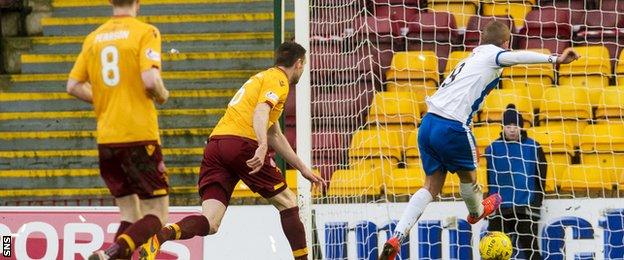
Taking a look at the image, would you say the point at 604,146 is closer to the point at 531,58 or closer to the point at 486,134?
the point at 486,134

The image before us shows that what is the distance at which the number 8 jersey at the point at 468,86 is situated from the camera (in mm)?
8594

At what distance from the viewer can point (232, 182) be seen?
29.2ft

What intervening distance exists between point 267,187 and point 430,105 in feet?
3.82

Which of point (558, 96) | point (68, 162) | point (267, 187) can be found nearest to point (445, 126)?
point (267, 187)

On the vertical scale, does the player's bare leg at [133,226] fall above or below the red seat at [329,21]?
below

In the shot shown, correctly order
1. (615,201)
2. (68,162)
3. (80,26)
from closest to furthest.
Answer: (615,201)
(68,162)
(80,26)

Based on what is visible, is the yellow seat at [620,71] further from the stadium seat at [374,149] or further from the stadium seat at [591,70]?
the stadium seat at [374,149]

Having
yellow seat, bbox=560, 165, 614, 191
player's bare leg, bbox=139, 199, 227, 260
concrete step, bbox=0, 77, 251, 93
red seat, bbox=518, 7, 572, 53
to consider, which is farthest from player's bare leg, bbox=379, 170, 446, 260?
concrete step, bbox=0, 77, 251, 93

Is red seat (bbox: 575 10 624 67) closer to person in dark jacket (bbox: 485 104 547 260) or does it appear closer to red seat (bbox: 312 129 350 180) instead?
person in dark jacket (bbox: 485 104 547 260)

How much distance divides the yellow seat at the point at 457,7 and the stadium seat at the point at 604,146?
1801 mm

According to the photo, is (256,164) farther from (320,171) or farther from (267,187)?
(320,171)

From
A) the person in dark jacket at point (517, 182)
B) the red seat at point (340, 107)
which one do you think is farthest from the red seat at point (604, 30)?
the red seat at point (340, 107)

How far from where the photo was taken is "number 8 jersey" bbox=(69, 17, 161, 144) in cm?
675

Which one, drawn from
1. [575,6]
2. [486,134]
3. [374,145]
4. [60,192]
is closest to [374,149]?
[374,145]
